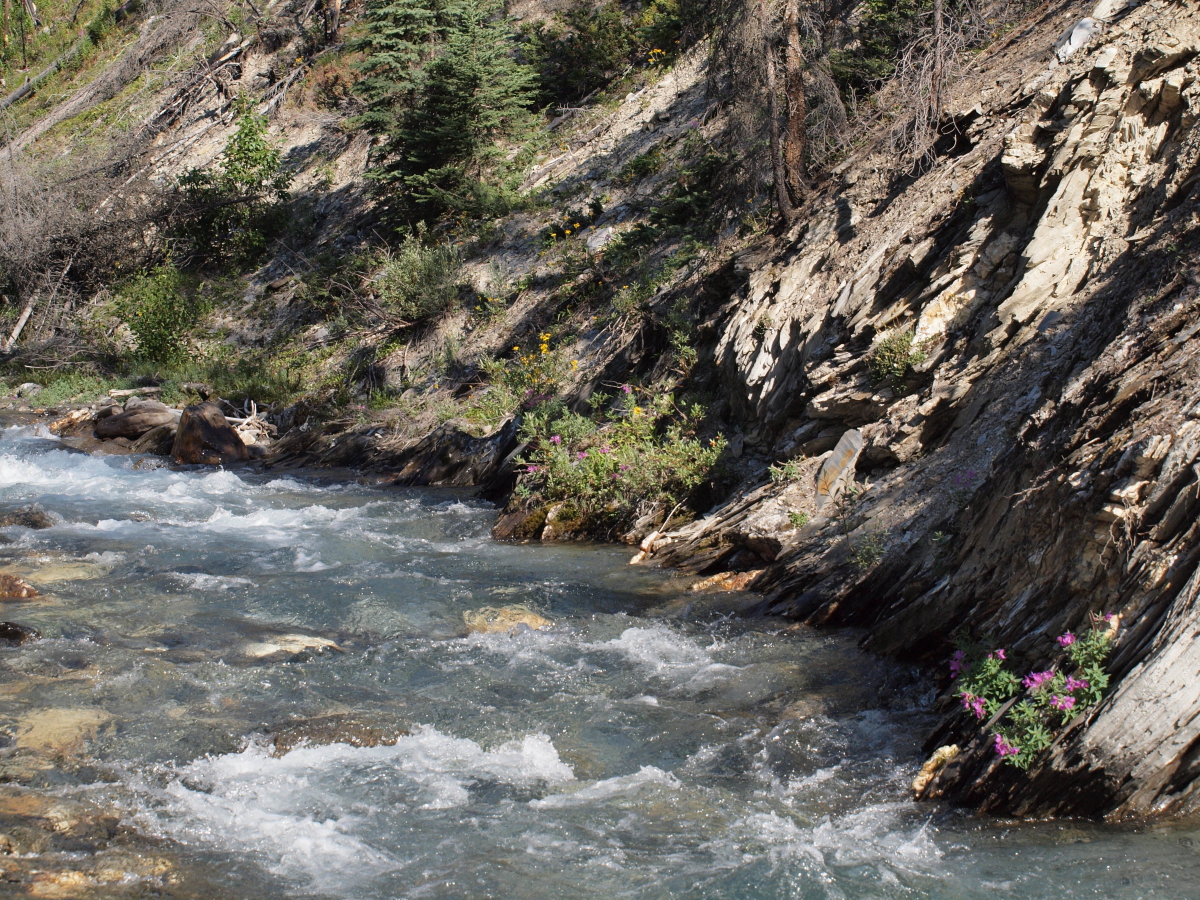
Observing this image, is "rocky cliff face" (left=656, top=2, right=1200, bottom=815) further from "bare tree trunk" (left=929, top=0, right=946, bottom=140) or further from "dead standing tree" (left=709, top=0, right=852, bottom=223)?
"dead standing tree" (left=709, top=0, right=852, bottom=223)

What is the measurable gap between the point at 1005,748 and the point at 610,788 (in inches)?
73.4

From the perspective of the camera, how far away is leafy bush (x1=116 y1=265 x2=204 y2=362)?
21.1 metres

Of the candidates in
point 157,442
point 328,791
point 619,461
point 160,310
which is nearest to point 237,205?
point 160,310

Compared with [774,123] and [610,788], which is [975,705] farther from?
[774,123]

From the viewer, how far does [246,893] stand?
145 inches

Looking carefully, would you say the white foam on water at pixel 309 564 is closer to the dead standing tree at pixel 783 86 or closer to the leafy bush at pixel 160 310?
the dead standing tree at pixel 783 86

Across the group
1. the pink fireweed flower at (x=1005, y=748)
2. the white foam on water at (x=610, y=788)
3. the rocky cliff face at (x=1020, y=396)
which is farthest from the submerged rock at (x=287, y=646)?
the pink fireweed flower at (x=1005, y=748)

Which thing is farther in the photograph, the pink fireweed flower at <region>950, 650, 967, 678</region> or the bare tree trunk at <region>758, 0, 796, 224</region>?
the bare tree trunk at <region>758, 0, 796, 224</region>

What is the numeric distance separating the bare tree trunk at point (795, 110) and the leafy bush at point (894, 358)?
4.00m

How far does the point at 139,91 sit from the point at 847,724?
3188 cm

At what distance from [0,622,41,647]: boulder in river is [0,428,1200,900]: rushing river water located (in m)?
0.15

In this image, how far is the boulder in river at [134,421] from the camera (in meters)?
16.4

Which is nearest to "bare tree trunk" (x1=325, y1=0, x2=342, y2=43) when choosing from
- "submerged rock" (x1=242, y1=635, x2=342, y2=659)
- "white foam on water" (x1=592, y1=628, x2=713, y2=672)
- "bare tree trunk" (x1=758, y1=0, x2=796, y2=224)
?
"bare tree trunk" (x1=758, y1=0, x2=796, y2=224)

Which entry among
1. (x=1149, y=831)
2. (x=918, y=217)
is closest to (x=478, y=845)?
(x=1149, y=831)
